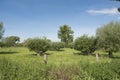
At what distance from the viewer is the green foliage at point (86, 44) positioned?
45428 millimetres

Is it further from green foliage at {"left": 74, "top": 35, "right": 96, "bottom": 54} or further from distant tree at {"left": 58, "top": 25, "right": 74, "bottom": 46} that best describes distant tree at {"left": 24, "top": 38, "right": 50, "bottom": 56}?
distant tree at {"left": 58, "top": 25, "right": 74, "bottom": 46}

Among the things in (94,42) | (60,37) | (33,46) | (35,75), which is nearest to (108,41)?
(94,42)

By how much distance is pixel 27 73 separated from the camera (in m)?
11.8

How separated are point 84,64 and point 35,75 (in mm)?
3341

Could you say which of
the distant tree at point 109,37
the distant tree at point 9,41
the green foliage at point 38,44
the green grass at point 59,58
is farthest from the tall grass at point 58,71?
the distant tree at point 9,41

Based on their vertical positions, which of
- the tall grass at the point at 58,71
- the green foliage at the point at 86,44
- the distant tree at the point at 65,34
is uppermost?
the distant tree at the point at 65,34

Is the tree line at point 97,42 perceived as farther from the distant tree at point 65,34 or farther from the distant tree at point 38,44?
the distant tree at point 65,34

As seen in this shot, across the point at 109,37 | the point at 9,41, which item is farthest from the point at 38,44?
the point at 9,41

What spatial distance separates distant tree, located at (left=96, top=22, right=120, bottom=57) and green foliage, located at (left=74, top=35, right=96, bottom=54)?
2.24 m

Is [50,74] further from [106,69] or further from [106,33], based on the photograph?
[106,33]

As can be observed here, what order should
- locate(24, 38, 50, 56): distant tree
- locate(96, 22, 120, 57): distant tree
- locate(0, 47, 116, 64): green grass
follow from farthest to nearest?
1. locate(24, 38, 50, 56): distant tree
2. locate(96, 22, 120, 57): distant tree
3. locate(0, 47, 116, 64): green grass

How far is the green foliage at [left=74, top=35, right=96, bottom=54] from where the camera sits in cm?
4543

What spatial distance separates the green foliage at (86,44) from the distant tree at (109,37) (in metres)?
2.24

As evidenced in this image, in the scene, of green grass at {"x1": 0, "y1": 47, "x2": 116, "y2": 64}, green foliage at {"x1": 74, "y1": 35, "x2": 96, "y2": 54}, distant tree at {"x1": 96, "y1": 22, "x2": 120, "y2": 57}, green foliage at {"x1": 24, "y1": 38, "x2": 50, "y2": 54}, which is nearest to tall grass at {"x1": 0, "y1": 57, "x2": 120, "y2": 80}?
green grass at {"x1": 0, "y1": 47, "x2": 116, "y2": 64}
